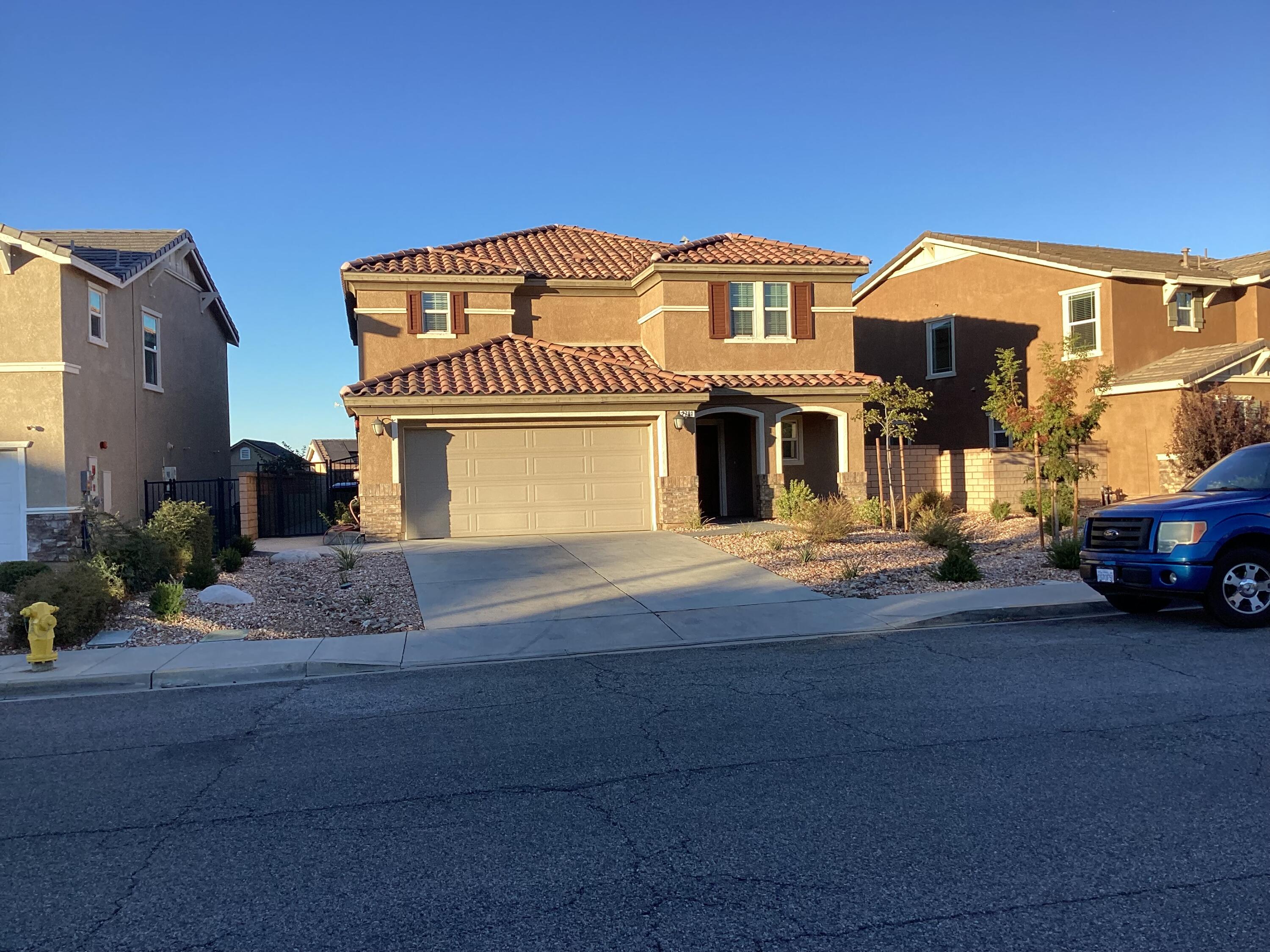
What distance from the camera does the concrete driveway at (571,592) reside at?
34.8 feet

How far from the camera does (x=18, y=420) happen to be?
57.6 ft

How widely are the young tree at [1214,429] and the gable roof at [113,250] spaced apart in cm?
2263

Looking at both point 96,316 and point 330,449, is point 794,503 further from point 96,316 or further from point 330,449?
point 330,449

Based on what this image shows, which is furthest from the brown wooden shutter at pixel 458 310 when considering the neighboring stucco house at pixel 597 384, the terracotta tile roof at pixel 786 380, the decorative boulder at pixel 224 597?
the decorative boulder at pixel 224 597

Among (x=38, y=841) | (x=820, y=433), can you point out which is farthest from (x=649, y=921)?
(x=820, y=433)

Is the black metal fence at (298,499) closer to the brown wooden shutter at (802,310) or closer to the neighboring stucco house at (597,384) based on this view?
the neighboring stucco house at (597,384)

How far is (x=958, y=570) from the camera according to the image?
13156 mm

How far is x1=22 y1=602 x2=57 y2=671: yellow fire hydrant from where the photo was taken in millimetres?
9484

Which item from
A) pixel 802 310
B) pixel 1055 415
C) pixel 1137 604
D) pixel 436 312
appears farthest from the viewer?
pixel 802 310

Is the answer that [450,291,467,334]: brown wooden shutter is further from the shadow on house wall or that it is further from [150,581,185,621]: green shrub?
the shadow on house wall

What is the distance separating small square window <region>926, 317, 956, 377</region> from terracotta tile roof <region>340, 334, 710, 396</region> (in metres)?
10.1

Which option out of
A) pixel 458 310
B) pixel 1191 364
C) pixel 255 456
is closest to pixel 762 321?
pixel 458 310

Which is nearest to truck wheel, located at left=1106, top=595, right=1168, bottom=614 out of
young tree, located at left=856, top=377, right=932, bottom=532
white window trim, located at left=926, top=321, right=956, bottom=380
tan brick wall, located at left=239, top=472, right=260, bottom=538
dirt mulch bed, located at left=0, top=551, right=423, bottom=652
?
dirt mulch bed, located at left=0, top=551, right=423, bottom=652

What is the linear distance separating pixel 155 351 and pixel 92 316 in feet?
11.8
